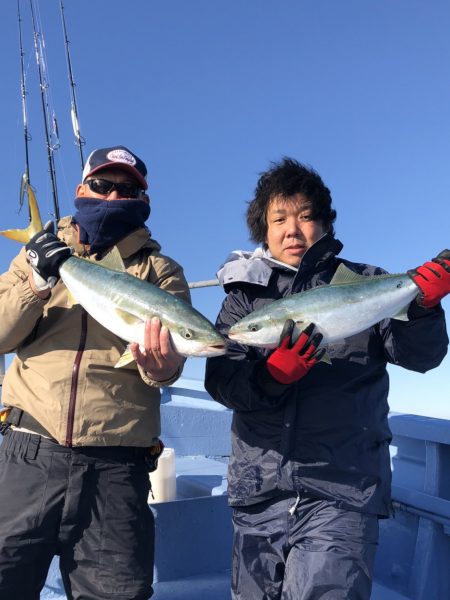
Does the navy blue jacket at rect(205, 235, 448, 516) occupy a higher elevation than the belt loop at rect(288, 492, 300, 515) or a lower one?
higher

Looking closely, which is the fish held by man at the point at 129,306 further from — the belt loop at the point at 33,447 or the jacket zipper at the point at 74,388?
the belt loop at the point at 33,447

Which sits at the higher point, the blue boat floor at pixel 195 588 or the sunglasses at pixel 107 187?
the sunglasses at pixel 107 187

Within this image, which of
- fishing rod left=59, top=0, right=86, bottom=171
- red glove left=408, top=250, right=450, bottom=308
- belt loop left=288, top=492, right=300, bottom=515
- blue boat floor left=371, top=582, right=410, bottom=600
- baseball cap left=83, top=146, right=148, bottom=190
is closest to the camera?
belt loop left=288, top=492, right=300, bottom=515

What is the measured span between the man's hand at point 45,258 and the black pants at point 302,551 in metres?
1.74

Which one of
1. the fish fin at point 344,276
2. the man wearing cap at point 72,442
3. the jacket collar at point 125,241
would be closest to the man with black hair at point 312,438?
the fish fin at point 344,276

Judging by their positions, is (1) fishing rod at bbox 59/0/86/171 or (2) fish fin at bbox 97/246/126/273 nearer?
(2) fish fin at bbox 97/246/126/273

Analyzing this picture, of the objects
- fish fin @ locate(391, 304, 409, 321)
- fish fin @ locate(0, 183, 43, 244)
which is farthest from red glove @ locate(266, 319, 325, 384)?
fish fin @ locate(0, 183, 43, 244)

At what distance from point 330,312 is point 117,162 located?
5.41 ft

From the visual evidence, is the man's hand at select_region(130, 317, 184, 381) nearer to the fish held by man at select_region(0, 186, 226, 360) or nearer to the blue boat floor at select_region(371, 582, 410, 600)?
the fish held by man at select_region(0, 186, 226, 360)

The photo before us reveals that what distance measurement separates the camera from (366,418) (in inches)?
114

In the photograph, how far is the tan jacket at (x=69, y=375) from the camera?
9.59 ft

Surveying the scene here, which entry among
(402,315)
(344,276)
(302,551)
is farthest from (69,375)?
(402,315)

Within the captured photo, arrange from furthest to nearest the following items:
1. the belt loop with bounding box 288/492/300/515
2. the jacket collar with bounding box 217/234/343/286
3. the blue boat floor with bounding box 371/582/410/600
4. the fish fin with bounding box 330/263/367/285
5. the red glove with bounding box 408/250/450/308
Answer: the blue boat floor with bounding box 371/582/410/600 < the jacket collar with bounding box 217/234/343/286 < the fish fin with bounding box 330/263/367/285 < the red glove with bounding box 408/250/450/308 < the belt loop with bounding box 288/492/300/515

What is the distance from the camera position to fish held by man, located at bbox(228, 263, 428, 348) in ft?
9.42
